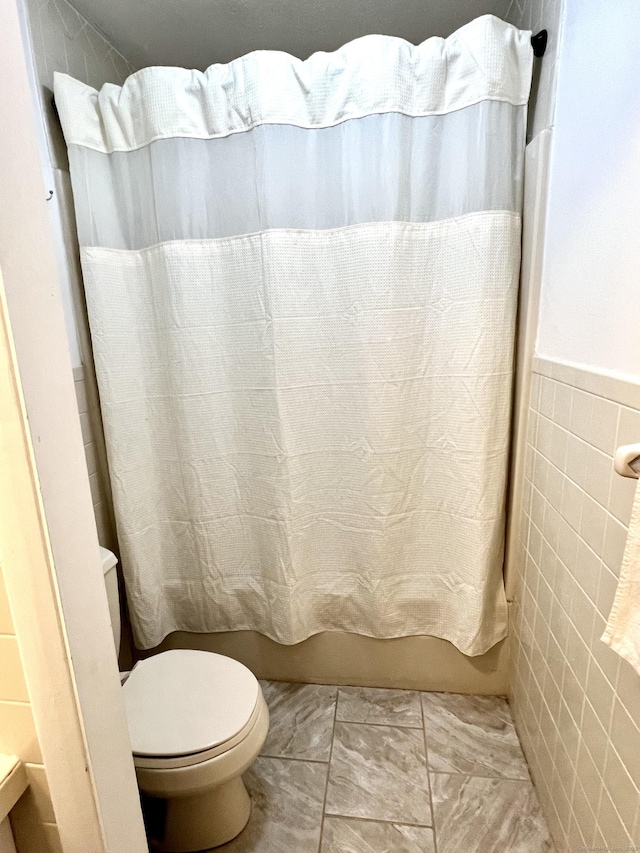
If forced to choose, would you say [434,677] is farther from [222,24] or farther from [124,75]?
[124,75]

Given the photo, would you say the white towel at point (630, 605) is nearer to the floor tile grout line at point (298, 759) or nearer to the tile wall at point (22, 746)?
the tile wall at point (22, 746)

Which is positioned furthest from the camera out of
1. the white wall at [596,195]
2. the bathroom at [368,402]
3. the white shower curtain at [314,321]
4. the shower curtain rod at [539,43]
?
the white shower curtain at [314,321]

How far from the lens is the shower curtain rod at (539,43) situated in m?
1.20

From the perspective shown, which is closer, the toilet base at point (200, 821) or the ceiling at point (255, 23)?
the toilet base at point (200, 821)

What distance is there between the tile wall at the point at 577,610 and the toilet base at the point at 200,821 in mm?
830

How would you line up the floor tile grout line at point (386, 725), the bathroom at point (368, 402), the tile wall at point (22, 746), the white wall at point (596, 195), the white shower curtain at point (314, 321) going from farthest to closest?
1. the floor tile grout line at point (386, 725)
2. the white shower curtain at point (314, 321)
3. the bathroom at point (368, 402)
4. the white wall at point (596, 195)
5. the tile wall at point (22, 746)

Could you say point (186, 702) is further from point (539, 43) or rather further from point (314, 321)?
point (539, 43)

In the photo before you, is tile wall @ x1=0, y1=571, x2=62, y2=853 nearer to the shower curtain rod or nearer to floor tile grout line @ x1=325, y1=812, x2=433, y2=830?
floor tile grout line @ x1=325, y1=812, x2=433, y2=830

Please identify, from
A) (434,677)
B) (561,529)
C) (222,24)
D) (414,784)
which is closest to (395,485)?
(561,529)

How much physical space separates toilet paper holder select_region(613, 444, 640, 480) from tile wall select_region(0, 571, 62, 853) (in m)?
0.84

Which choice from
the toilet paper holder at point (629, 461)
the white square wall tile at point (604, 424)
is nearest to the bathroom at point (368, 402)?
the white square wall tile at point (604, 424)

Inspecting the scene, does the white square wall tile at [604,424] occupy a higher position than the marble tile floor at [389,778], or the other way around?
the white square wall tile at [604,424]

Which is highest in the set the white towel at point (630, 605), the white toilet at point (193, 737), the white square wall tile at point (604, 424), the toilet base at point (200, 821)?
the white square wall tile at point (604, 424)

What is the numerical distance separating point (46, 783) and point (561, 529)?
3.64 ft
